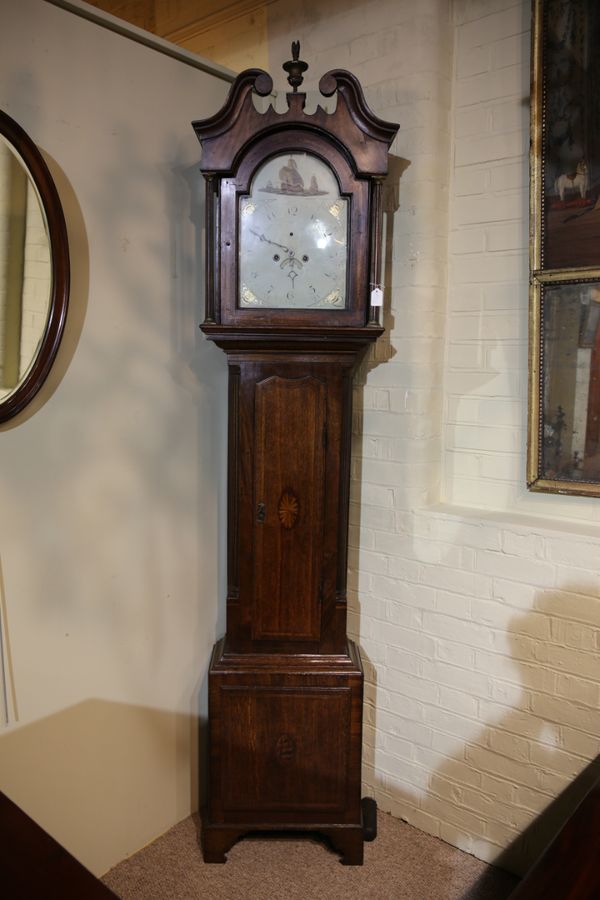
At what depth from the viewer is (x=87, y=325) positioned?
1.79m

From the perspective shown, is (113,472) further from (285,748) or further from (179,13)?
(179,13)

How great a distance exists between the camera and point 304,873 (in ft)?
6.29

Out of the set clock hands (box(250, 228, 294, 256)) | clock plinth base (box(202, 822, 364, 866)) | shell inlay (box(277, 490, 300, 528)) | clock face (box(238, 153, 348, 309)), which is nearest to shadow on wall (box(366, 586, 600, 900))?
clock plinth base (box(202, 822, 364, 866))

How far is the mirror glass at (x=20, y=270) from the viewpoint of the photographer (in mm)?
1566

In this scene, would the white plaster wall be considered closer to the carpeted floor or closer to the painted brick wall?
the carpeted floor

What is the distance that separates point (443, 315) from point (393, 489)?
53 centimetres

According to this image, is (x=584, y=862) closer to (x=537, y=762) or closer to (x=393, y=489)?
(x=537, y=762)

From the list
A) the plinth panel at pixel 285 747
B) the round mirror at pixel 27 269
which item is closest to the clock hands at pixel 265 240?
the round mirror at pixel 27 269

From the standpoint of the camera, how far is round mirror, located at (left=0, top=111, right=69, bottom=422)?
1567 millimetres

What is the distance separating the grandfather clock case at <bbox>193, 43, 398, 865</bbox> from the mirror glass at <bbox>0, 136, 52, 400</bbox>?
Answer: 39 cm

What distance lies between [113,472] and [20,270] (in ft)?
1.84

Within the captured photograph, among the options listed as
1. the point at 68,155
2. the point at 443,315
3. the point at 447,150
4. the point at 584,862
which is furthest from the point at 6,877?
the point at 447,150

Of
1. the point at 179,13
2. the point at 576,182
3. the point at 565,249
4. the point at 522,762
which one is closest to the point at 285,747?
the point at 522,762

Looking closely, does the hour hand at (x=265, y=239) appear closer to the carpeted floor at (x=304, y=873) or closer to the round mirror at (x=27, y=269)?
the round mirror at (x=27, y=269)
